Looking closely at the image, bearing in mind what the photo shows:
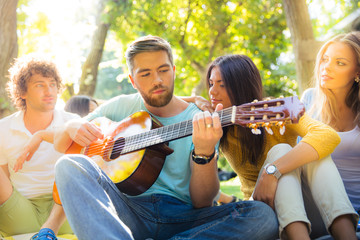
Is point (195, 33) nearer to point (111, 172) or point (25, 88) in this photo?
point (25, 88)

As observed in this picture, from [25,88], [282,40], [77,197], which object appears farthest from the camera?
[282,40]

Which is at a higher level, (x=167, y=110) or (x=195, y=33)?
(x=195, y=33)

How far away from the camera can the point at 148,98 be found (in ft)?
8.43

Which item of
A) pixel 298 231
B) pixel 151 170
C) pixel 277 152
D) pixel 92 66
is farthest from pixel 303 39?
pixel 92 66

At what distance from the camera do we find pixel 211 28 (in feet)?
32.1

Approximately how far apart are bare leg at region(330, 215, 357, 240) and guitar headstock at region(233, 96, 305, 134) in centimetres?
61

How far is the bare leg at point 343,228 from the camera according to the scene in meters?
1.93

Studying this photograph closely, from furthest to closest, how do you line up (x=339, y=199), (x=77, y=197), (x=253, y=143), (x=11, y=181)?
(x=11, y=181) < (x=253, y=143) < (x=339, y=199) < (x=77, y=197)

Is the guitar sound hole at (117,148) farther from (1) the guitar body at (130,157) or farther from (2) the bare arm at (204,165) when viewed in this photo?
(2) the bare arm at (204,165)

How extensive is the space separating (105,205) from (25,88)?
77.4 inches

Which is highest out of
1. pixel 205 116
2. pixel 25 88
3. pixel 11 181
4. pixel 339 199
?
pixel 25 88

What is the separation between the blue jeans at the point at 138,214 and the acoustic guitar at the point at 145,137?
160mm

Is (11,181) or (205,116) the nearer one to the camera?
(205,116)

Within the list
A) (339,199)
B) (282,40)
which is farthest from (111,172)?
(282,40)
